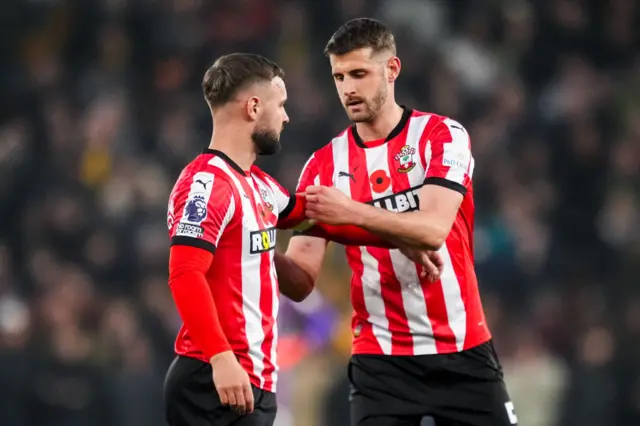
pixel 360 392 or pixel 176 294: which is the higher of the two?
pixel 176 294

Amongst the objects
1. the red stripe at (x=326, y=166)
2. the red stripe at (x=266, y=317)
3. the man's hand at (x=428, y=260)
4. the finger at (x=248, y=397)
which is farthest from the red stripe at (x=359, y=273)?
the finger at (x=248, y=397)

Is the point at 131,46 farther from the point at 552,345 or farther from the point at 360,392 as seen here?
the point at 360,392

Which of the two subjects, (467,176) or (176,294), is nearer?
(176,294)

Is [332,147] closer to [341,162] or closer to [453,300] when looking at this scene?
[341,162]

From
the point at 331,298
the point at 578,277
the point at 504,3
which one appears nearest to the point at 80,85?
the point at 331,298

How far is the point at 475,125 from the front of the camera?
410 inches

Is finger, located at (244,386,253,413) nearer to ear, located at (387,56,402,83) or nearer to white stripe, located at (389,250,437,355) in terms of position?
white stripe, located at (389,250,437,355)

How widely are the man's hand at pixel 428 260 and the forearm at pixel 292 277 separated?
541 millimetres

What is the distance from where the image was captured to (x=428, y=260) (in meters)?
4.62

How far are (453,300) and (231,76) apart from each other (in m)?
1.39

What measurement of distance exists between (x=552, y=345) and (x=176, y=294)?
5661 mm

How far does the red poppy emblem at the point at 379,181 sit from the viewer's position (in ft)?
16.0

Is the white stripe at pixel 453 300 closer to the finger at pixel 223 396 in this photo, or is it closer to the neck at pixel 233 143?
the neck at pixel 233 143

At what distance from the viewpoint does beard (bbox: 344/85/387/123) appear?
4832 mm
